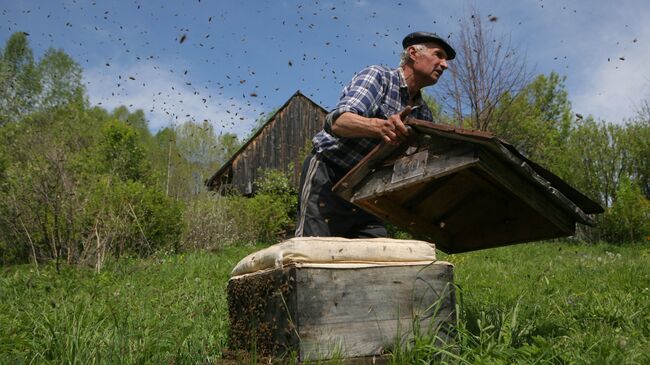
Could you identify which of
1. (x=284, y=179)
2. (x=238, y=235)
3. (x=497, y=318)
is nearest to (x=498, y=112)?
(x=284, y=179)

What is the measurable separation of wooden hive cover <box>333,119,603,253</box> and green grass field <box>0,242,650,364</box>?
57cm

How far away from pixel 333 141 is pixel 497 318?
178 centimetres

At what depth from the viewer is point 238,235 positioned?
19312 millimetres

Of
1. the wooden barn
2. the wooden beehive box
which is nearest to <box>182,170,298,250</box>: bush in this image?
the wooden barn

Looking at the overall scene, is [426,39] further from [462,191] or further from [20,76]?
[20,76]

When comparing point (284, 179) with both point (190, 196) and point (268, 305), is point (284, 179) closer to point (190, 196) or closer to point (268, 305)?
point (190, 196)

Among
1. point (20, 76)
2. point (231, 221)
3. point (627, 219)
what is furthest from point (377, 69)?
A: point (20, 76)

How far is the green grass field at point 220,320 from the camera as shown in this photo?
296 centimetres

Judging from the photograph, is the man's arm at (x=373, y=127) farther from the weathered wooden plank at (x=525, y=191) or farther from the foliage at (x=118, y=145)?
the foliage at (x=118, y=145)

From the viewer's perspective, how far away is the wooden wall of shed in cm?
2867

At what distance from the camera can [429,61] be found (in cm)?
438

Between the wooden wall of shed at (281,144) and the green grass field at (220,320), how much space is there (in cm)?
2000

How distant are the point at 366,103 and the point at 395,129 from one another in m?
0.77

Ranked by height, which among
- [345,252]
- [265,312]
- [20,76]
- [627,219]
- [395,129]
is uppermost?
[20,76]
